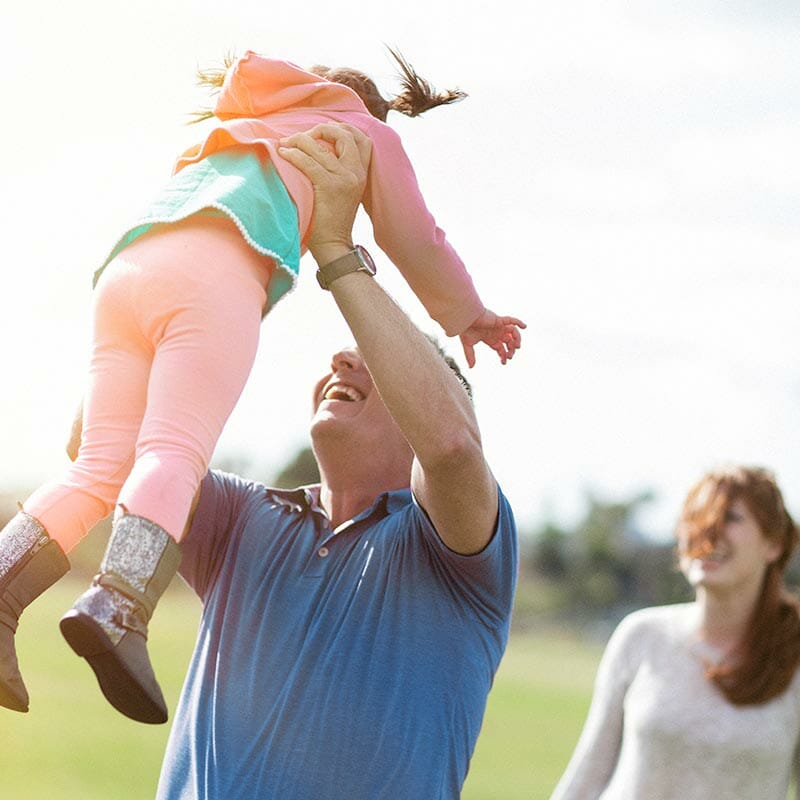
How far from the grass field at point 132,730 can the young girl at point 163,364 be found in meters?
13.6

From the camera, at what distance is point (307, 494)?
3266 mm

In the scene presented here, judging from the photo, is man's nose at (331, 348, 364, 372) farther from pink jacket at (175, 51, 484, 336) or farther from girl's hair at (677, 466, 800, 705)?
girl's hair at (677, 466, 800, 705)

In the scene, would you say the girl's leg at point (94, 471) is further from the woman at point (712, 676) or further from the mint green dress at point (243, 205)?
the woman at point (712, 676)

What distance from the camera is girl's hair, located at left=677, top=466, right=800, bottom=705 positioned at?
3896 mm

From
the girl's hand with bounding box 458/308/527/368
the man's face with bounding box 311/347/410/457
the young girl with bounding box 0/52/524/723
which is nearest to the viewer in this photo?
the young girl with bounding box 0/52/524/723

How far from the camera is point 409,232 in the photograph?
269 centimetres

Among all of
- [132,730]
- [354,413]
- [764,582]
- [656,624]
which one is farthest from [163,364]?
[132,730]

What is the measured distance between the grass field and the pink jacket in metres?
13.4

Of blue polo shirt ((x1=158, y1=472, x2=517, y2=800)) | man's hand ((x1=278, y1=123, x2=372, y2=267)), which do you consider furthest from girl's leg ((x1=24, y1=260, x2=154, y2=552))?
blue polo shirt ((x1=158, y1=472, x2=517, y2=800))

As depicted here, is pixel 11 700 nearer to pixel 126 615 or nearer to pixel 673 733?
pixel 126 615

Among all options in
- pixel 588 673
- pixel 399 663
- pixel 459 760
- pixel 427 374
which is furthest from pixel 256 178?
pixel 588 673

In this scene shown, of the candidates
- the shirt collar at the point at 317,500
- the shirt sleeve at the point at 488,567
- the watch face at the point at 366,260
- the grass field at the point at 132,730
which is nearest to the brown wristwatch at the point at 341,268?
the watch face at the point at 366,260

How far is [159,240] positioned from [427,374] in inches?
22.0

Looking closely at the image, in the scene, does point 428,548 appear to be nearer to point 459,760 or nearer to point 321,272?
point 459,760
